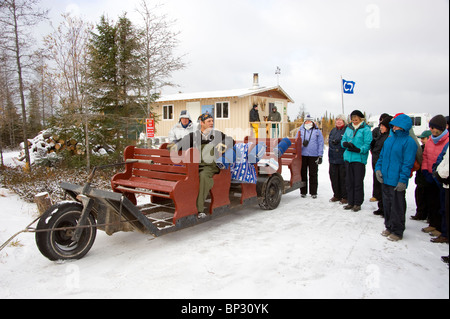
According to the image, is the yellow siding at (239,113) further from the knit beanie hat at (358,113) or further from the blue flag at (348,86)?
the knit beanie hat at (358,113)

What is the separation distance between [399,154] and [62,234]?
182 inches

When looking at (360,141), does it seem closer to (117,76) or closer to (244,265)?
(244,265)

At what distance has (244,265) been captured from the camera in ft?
12.1

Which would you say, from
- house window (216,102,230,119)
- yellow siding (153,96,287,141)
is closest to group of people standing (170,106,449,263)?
yellow siding (153,96,287,141)

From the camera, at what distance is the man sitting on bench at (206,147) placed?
15.2ft

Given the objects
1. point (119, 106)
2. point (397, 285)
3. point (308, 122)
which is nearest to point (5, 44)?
point (119, 106)

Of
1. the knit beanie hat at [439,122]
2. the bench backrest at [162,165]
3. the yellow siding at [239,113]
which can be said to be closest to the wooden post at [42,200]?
the bench backrest at [162,165]

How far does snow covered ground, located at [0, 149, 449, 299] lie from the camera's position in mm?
3104

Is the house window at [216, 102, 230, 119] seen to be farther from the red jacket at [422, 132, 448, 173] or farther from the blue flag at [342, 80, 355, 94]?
the red jacket at [422, 132, 448, 173]

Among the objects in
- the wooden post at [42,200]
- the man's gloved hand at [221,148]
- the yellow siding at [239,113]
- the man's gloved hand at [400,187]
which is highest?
the yellow siding at [239,113]

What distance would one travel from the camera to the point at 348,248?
416 centimetres

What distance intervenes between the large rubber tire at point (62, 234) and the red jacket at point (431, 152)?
4.71 m

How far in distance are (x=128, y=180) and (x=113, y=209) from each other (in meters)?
1.06

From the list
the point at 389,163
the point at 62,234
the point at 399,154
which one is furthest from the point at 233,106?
the point at 62,234
